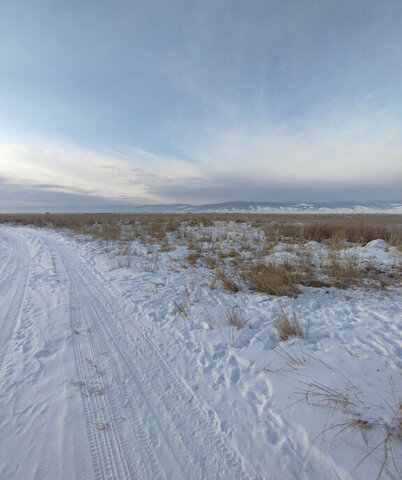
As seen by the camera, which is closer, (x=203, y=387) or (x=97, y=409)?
(x=97, y=409)

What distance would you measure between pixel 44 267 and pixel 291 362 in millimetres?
7410

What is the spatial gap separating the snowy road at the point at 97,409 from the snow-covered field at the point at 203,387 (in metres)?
0.01

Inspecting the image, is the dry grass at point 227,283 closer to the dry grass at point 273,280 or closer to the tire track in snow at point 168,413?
the dry grass at point 273,280

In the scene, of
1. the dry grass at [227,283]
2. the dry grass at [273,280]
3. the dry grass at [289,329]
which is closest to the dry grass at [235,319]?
the dry grass at [289,329]

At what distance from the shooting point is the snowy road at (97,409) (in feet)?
5.09

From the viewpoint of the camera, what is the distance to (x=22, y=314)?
12.3 ft

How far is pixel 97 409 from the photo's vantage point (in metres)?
1.97

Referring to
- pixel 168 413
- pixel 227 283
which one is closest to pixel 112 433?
pixel 168 413

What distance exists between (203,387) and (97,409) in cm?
106

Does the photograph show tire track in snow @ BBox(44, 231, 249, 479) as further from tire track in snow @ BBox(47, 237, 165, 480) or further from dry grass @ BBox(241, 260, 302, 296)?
dry grass @ BBox(241, 260, 302, 296)

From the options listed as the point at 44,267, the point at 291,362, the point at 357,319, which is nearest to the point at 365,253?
the point at 357,319

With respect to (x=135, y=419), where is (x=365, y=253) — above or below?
above

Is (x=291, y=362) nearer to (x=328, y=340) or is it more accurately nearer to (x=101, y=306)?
(x=328, y=340)

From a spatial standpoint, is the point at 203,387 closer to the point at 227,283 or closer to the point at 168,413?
the point at 168,413
